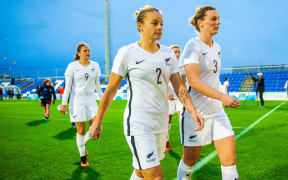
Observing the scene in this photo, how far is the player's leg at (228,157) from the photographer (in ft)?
9.46

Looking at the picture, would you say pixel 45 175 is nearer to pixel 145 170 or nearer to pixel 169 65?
pixel 145 170

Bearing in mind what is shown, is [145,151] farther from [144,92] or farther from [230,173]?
[230,173]

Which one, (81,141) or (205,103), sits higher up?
(205,103)

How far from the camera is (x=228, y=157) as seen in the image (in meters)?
2.92

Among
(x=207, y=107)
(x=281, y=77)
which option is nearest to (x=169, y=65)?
(x=207, y=107)

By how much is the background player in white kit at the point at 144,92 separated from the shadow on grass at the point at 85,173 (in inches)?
94.2

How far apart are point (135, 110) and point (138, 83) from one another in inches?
10.1

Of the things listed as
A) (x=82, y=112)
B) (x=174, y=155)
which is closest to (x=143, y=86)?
(x=82, y=112)

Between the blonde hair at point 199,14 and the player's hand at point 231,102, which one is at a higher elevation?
the blonde hair at point 199,14

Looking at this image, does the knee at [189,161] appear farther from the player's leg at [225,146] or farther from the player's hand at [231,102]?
the player's hand at [231,102]

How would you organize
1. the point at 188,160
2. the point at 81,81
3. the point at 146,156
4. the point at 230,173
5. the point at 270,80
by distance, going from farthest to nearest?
the point at 270,80 → the point at 81,81 → the point at 188,160 → the point at 230,173 → the point at 146,156

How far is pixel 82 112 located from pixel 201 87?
3171mm

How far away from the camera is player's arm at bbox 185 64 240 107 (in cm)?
263

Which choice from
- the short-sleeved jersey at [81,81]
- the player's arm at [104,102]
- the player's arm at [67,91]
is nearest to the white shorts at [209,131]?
the player's arm at [104,102]
